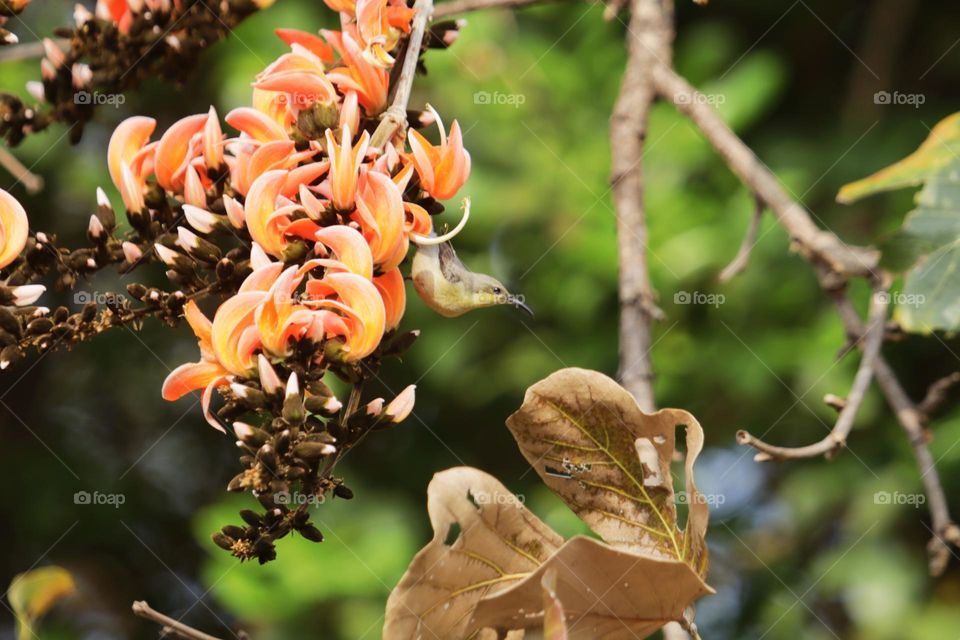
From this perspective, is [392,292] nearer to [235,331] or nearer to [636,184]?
[235,331]

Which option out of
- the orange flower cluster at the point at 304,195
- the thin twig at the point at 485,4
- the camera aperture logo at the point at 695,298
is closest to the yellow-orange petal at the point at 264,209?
the orange flower cluster at the point at 304,195

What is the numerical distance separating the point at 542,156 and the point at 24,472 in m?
1.55

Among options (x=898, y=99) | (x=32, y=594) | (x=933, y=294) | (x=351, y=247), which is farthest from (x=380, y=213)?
(x=898, y=99)

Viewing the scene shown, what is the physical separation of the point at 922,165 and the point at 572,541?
784mm

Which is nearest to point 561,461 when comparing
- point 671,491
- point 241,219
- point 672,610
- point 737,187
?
point 671,491

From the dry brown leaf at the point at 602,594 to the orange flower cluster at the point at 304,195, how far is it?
23cm

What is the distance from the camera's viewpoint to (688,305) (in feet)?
6.92

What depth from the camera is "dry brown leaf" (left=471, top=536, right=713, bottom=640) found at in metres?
0.83

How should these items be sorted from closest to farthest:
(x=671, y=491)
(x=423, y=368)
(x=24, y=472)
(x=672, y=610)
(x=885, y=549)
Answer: (x=672, y=610) → (x=671, y=491) → (x=885, y=549) → (x=423, y=368) → (x=24, y=472)

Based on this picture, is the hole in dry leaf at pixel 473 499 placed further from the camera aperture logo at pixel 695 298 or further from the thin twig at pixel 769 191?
the camera aperture logo at pixel 695 298

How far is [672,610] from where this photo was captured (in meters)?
0.89

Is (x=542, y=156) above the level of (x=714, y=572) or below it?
above

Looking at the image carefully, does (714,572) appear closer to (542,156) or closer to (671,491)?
(542,156)

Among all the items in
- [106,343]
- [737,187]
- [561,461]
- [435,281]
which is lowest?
[106,343]
